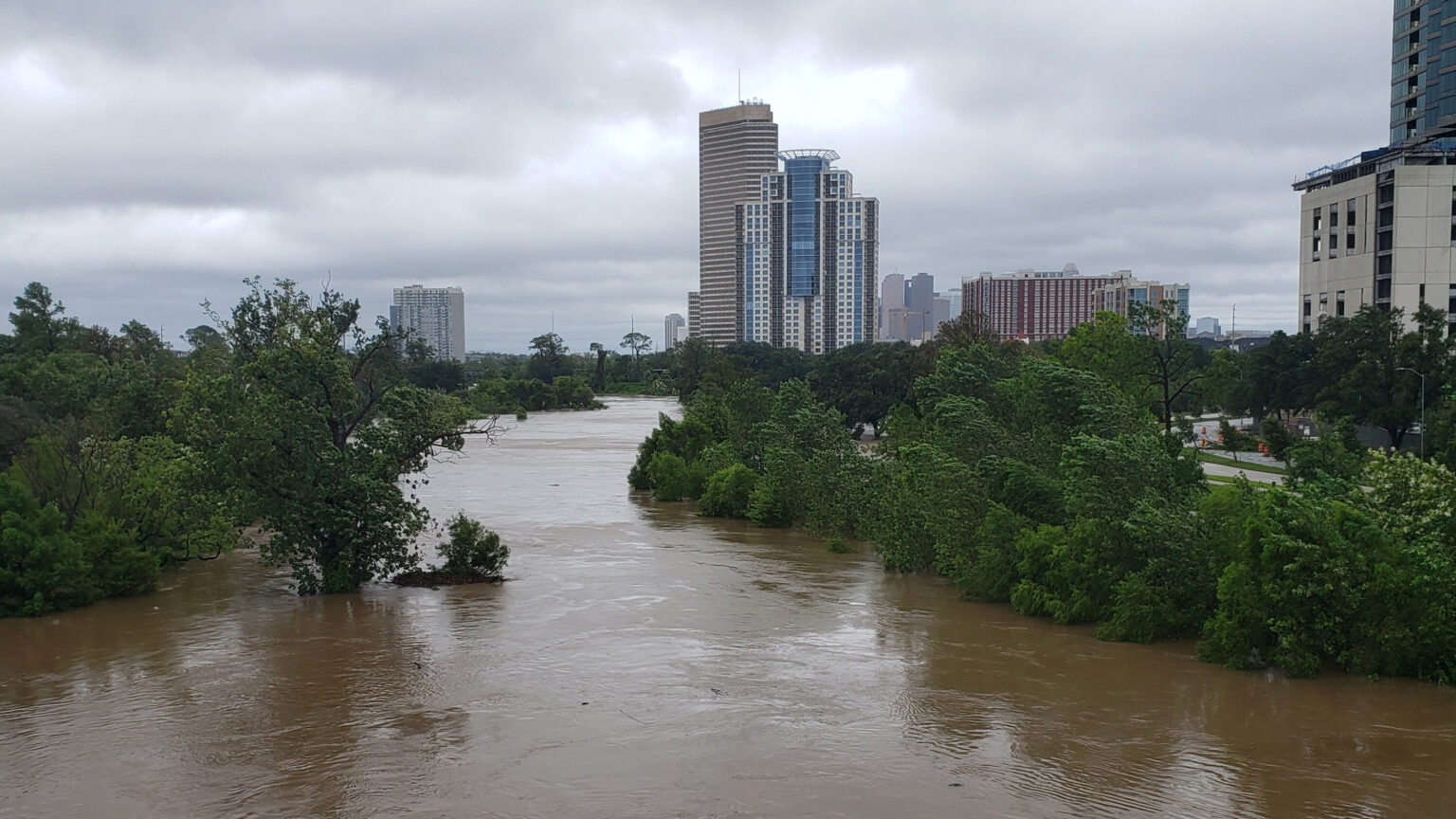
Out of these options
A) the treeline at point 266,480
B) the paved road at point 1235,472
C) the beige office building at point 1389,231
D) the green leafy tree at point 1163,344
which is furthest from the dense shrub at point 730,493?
the beige office building at point 1389,231

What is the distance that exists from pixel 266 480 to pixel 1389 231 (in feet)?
219

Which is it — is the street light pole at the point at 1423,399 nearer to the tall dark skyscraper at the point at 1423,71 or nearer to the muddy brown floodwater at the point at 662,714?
the muddy brown floodwater at the point at 662,714

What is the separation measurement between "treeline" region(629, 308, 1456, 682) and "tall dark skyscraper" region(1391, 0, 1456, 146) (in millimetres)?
52239

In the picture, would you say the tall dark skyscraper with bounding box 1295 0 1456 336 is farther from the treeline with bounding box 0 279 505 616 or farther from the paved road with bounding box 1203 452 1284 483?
the treeline with bounding box 0 279 505 616

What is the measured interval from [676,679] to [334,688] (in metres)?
5.23

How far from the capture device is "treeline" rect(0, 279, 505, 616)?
842 inches

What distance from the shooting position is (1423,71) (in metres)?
71.2

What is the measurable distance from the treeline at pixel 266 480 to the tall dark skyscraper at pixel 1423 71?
224 feet

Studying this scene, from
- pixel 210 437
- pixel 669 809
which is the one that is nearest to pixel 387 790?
pixel 669 809

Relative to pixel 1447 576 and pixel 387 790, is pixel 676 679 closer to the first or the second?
pixel 387 790

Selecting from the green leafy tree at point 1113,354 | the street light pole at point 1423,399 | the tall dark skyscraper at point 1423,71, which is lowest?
the street light pole at point 1423,399

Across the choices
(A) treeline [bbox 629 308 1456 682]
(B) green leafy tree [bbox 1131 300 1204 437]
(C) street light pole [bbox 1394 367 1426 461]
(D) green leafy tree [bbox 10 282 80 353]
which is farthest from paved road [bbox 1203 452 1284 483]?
(D) green leafy tree [bbox 10 282 80 353]

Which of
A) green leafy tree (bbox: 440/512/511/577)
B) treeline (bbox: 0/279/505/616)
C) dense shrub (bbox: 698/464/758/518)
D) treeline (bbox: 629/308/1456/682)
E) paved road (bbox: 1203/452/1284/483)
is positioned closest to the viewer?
treeline (bbox: 629/308/1456/682)

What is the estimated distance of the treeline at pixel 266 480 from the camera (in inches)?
842
